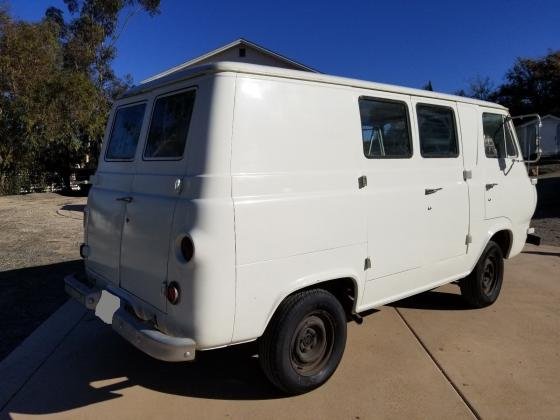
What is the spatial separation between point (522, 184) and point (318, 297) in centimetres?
336

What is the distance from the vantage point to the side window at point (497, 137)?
17.5 feet

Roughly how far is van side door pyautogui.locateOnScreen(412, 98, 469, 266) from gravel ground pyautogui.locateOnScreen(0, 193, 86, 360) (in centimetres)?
387

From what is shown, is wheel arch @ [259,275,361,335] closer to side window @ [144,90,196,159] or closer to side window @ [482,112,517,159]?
side window @ [144,90,196,159]

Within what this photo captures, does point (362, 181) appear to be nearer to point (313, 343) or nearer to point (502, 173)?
point (313, 343)

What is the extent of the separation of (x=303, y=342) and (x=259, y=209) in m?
1.12

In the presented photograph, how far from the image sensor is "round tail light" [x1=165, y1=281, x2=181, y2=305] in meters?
3.16

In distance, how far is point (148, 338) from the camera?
10.5 feet

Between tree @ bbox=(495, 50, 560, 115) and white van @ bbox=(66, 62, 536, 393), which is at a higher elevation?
tree @ bbox=(495, 50, 560, 115)

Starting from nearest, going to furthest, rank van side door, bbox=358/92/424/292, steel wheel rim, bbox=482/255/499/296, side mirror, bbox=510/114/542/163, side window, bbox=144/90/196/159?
1. side window, bbox=144/90/196/159
2. van side door, bbox=358/92/424/292
3. side mirror, bbox=510/114/542/163
4. steel wheel rim, bbox=482/255/499/296

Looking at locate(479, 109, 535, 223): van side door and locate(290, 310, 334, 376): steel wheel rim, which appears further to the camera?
locate(479, 109, 535, 223): van side door

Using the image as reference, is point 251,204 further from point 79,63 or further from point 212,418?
point 79,63

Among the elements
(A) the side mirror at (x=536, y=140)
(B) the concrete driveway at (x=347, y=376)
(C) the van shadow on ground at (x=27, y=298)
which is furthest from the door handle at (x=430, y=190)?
(C) the van shadow on ground at (x=27, y=298)

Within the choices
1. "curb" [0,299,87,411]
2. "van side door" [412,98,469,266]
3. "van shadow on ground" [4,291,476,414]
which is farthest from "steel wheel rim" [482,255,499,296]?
"curb" [0,299,87,411]

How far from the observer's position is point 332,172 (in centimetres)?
373
